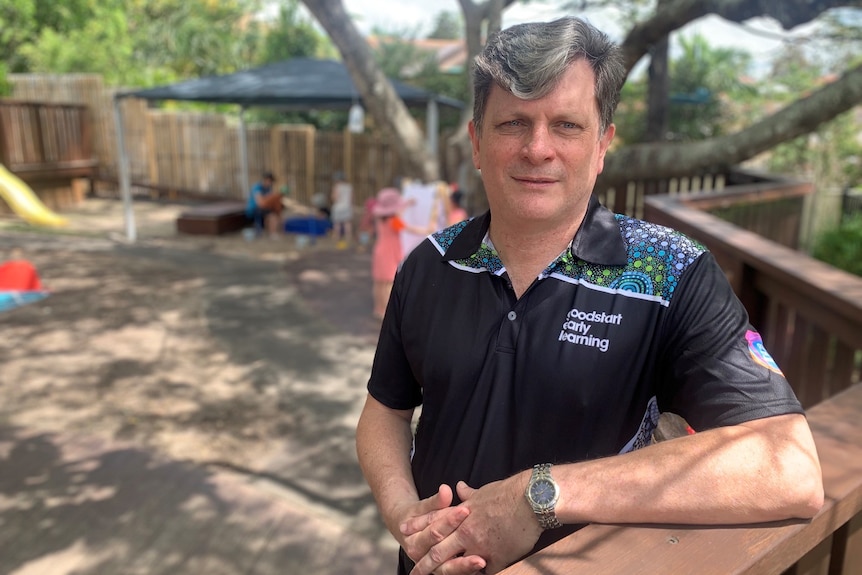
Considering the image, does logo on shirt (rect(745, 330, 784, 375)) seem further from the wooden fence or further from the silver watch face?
the wooden fence

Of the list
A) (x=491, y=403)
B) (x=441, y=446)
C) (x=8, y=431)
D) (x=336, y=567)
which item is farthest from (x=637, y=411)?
(x=8, y=431)

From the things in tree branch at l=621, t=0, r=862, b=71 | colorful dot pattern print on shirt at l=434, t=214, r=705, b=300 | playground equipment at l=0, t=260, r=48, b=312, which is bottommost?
playground equipment at l=0, t=260, r=48, b=312

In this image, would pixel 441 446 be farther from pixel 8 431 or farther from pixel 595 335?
pixel 8 431

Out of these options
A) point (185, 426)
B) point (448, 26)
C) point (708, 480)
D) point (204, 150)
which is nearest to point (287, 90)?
point (204, 150)

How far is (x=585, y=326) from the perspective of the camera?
1.36 meters

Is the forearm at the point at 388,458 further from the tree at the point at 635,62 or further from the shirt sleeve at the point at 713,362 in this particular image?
the tree at the point at 635,62

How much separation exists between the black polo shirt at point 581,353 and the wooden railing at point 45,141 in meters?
15.2

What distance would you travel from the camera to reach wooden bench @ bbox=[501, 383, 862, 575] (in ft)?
3.43

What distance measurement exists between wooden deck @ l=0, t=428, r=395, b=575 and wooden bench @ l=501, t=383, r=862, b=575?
7.71 feet

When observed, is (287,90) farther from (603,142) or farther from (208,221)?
(603,142)

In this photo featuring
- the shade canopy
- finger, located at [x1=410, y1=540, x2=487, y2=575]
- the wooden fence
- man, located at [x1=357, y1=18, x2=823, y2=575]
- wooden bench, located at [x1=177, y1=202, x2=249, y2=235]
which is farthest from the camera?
the wooden fence

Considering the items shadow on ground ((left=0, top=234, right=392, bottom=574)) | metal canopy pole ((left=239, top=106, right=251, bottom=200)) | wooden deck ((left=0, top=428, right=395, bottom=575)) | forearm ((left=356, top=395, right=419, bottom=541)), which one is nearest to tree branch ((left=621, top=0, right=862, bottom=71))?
shadow on ground ((left=0, top=234, right=392, bottom=574))

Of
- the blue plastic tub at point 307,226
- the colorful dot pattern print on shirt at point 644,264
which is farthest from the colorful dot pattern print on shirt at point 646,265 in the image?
the blue plastic tub at point 307,226

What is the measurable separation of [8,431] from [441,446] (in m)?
4.17
